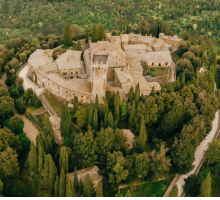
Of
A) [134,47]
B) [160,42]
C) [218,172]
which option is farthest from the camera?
[160,42]

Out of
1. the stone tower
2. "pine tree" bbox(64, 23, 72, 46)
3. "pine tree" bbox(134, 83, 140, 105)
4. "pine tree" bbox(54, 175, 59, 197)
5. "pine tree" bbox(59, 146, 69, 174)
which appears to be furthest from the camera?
"pine tree" bbox(64, 23, 72, 46)

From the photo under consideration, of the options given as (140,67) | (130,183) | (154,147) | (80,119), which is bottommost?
(130,183)

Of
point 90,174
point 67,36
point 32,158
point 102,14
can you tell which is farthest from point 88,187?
point 102,14

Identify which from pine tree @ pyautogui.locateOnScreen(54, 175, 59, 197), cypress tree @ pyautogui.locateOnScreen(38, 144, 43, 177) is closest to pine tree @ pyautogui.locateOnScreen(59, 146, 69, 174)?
pine tree @ pyautogui.locateOnScreen(54, 175, 59, 197)

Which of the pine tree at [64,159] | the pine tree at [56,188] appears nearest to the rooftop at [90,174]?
the pine tree at [64,159]

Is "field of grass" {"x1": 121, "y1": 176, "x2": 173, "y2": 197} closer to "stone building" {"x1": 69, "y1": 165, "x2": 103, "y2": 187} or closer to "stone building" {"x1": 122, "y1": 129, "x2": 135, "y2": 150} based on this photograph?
"stone building" {"x1": 69, "y1": 165, "x2": 103, "y2": 187}

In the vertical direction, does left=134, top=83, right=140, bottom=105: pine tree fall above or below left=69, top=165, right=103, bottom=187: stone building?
above

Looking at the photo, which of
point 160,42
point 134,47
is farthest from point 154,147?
point 160,42

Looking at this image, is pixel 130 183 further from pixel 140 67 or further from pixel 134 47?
pixel 134 47
